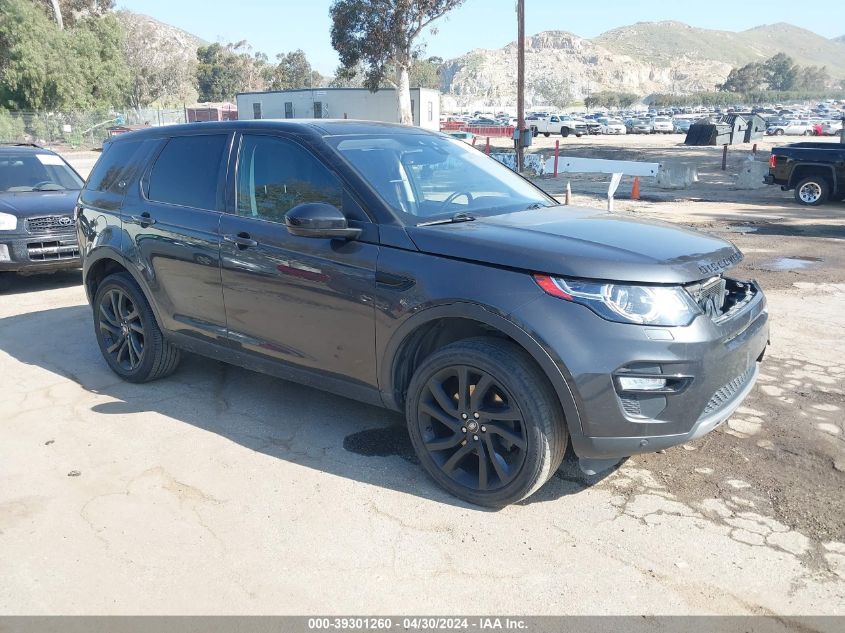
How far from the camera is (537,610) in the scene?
285 cm

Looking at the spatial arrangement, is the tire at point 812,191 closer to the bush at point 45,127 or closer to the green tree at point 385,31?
the green tree at point 385,31

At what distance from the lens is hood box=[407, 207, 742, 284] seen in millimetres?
3244

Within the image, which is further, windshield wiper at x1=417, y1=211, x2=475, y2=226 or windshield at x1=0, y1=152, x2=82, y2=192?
windshield at x1=0, y1=152, x2=82, y2=192

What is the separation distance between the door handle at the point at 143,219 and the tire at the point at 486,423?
2413mm

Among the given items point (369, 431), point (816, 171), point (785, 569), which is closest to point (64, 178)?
point (369, 431)

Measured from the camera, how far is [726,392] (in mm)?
3510

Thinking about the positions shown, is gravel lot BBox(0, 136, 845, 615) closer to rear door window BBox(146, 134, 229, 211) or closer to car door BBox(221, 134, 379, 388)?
car door BBox(221, 134, 379, 388)

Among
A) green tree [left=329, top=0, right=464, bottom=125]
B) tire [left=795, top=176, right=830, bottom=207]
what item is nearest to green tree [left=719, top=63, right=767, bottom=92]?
green tree [left=329, top=0, right=464, bottom=125]

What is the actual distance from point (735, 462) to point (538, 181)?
1952 cm

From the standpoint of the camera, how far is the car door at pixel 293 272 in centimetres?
386

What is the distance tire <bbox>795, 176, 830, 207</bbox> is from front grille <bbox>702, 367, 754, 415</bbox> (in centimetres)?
1379

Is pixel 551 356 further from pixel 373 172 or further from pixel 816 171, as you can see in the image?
pixel 816 171

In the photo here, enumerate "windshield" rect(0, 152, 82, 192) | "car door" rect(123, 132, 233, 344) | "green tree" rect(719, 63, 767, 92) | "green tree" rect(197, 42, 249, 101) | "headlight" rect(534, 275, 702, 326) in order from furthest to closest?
"green tree" rect(719, 63, 767, 92), "green tree" rect(197, 42, 249, 101), "windshield" rect(0, 152, 82, 192), "car door" rect(123, 132, 233, 344), "headlight" rect(534, 275, 702, 326)

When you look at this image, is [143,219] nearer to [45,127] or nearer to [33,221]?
[33,221]
